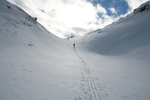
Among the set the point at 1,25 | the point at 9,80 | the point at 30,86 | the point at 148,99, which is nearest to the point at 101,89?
the point at 148,99

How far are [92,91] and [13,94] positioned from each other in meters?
4.62

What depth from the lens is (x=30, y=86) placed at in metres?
4.64

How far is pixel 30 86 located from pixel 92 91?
13.4 ft

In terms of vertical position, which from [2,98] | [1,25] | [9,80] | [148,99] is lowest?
[148,99]

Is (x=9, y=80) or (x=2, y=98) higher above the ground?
(x=9, y=80)

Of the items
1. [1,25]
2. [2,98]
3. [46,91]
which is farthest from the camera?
[1,25]

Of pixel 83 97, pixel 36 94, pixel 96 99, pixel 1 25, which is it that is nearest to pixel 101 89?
pixel 96 99

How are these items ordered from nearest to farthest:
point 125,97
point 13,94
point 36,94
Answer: point 13,94
point 36,94
point 125,97

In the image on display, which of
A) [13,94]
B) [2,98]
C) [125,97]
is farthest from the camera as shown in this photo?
[125,97]

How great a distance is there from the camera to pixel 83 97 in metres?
4.60

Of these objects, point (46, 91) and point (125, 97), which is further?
point (125, 97)

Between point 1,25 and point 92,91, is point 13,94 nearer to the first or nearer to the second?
point 92,91

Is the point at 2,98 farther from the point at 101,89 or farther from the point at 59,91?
the point at 101,89

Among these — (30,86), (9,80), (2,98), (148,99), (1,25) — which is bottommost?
(148,99)
